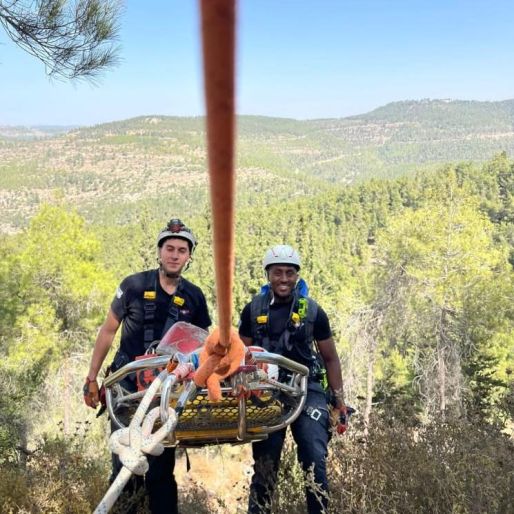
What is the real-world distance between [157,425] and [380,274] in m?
22.7

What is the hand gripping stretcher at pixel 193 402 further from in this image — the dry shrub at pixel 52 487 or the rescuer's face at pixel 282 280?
the dry shrub at pixel 52 487

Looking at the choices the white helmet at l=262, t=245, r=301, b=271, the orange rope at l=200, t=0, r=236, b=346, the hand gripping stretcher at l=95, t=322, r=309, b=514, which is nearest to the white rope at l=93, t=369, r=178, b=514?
the hand gripping stretcher at l=95, t=322, r=309, b=514

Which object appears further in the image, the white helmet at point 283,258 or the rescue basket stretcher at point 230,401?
the white helmet at point 283,258

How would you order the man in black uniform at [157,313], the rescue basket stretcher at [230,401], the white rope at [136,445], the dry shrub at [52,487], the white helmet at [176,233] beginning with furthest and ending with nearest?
the dry shrub at [52,487] < the white helmet at [176,233] < the man in black uniform at [157,313] < the rescue basket stretcher at [230,401] < the white rope at [136,445]

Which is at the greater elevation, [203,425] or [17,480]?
[203,425]

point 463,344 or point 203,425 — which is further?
point 463,344

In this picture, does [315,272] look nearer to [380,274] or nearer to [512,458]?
[380,274]

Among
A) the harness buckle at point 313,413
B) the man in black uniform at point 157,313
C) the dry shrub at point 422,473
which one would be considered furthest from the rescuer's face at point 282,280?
the dry shrub at point 422,473

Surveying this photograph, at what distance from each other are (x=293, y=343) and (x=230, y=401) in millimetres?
1396

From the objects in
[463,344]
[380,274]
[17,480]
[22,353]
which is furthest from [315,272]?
[17,480]

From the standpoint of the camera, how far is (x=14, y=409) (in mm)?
14867

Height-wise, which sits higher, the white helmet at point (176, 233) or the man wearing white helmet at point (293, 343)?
the white helmet at point (176, 233)

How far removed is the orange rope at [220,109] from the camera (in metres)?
0.53

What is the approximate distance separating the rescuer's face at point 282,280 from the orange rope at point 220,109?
2.91 m
